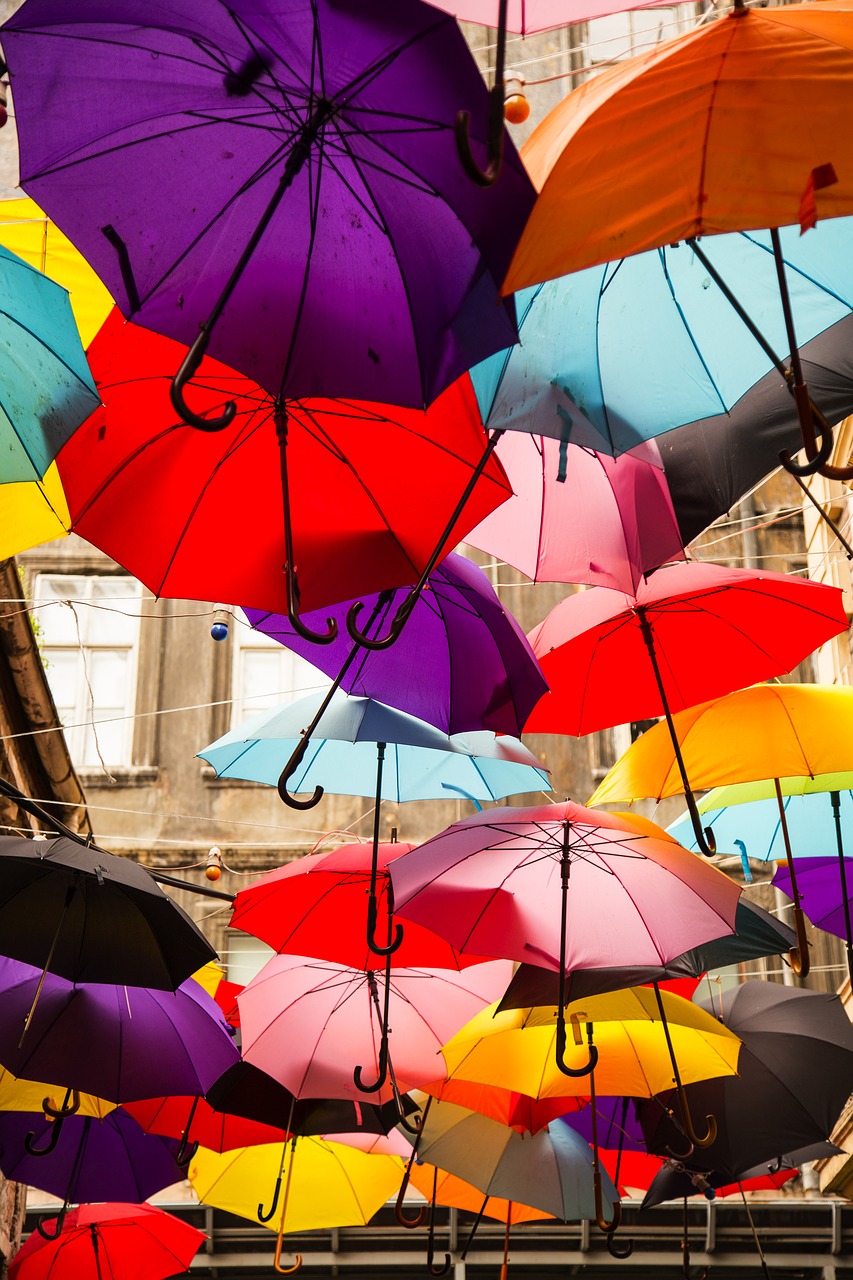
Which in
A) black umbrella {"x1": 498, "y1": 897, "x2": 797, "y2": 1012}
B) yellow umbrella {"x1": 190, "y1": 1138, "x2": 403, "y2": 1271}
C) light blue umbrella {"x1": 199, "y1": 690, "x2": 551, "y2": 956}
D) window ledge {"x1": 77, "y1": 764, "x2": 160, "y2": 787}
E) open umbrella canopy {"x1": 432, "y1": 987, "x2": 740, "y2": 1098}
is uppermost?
window ledge {"x1": 77, "y1": 764, "x2": 160, "y2": 787}

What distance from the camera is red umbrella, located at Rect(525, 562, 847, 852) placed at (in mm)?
4898

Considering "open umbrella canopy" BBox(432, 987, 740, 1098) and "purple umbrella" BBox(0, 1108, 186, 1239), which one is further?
"purple umbrella" BBox(0, 1108, 186, 1239)

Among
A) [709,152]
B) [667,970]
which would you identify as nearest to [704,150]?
[709,152]

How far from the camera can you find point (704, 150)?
242 centimetres

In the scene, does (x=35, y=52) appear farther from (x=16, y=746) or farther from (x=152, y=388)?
(x=16, y=746)

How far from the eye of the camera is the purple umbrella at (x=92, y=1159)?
7395mm

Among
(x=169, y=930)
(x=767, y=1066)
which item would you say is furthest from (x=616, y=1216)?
(x=169, y=930)

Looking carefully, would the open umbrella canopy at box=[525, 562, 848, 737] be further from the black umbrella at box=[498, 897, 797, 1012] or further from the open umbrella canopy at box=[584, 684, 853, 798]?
the black umbrella at box=[498, 897, 797, 1012]

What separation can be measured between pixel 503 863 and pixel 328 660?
1.16m

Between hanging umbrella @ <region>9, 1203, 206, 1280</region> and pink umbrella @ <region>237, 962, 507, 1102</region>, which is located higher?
pink umbrella @ <region>237, 962, 507, 1102</region>

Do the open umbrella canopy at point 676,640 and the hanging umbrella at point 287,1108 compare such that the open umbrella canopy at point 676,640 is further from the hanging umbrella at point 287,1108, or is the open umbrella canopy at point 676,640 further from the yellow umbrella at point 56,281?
the hanging umbrella at point 287,1108

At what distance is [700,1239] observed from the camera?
11.2 meters

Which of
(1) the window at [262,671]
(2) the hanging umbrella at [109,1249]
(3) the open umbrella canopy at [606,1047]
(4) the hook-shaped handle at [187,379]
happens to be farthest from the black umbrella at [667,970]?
(1) the window at [262,671]

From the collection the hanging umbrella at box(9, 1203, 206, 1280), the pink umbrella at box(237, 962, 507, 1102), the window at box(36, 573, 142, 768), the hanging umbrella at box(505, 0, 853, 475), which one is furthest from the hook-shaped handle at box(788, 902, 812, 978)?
the window at box(36, 573, 142, 768)
